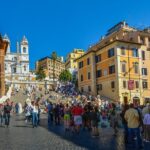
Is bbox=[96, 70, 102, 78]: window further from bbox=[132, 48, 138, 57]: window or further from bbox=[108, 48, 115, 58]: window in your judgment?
bbox=[132, 48, 138, 57]: window

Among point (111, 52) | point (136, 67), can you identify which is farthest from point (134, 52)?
point (111, 52)

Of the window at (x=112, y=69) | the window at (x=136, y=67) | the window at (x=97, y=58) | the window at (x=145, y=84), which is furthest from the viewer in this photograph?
the window at (x=97, y=58)

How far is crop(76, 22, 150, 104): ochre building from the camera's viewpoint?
57.4 metres

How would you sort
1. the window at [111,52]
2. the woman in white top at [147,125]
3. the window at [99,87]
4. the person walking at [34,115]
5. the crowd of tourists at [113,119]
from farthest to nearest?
the window at [99,87] → the window at [111,52] → the person walking at [34,115] → the woman in white top at [147,125] → the crowd of tourists at [113,119]

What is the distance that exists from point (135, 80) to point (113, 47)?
262 inches

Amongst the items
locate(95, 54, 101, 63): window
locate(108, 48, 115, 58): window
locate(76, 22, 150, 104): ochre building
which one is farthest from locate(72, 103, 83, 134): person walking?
locate(95, 54, 101, 63): window

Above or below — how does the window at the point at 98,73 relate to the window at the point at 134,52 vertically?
below

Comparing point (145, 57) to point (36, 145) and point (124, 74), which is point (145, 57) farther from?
point (36, 145)

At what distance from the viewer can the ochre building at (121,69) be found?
5744cm

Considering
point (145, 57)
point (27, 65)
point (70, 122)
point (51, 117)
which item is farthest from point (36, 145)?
point (27, 65)

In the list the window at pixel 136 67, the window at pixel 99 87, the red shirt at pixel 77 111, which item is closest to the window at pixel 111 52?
the window at pixel 136 67

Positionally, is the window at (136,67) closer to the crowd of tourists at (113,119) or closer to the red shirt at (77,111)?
the crowd of tourists at (113,119)

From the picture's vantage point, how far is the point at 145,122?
1509 cm

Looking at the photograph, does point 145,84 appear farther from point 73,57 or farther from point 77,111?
point 73,57
